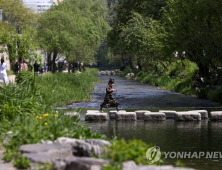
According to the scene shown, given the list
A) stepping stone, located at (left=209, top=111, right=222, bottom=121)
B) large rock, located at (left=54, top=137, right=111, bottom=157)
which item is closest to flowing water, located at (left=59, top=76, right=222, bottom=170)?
stepping stone, located at (left=209, top=111, right=222, bottom=121)

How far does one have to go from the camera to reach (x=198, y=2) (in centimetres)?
2522

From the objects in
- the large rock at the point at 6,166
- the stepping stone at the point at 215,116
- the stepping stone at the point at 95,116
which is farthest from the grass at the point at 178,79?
the large rock at the point at 6,166

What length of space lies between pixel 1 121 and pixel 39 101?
1.75 meters

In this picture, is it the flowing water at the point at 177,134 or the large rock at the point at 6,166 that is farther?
the flowing water at the point at 177,134

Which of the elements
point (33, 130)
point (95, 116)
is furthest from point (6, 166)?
point (95, 116)

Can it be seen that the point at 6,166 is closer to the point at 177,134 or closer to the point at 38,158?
the point at 38,158

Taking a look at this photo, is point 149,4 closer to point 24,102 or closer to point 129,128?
point 129,128

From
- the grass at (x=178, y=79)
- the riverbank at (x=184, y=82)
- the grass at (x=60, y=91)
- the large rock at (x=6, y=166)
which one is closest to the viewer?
the large rock at (x=6, y=166)

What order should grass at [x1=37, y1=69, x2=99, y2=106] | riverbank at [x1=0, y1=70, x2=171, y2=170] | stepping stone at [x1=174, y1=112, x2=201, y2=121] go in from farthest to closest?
grass at [x1=37, y1=69, x2=99, y2=106] → stepping stone at [x1=174, y1=112, x2=201, y2=121] → riverbank at [x1=0, y1=70, x2=171, y2=170]

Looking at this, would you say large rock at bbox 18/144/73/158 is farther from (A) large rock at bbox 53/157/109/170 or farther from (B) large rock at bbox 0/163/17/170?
(A) large rock at bbox 53/157/109/170

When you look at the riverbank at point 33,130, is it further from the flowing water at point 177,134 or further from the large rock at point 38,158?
the flowing water at point 177,134

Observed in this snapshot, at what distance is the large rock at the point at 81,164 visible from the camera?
634 cm

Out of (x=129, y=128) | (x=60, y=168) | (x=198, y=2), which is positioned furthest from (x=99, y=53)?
(x=60, y=168)

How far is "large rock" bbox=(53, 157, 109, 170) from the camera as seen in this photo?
20.8 feet
